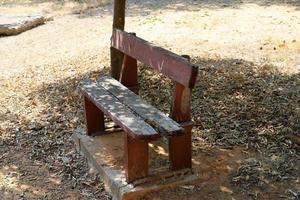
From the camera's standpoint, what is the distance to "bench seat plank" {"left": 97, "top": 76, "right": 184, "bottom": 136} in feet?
12.0

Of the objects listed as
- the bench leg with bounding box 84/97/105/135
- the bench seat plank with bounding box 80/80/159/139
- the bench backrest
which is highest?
the bench backrest

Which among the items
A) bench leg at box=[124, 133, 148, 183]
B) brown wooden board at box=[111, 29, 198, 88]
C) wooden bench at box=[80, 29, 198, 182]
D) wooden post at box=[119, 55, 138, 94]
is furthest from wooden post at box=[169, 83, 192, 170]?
wooden post at box=[119, 55, 138, 94]

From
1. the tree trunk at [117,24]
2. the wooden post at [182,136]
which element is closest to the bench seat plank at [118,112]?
the wooden post at [182,136]

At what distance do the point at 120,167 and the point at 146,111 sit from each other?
Answer: 21.5 inches

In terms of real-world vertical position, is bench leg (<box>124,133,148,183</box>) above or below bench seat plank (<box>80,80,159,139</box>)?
below

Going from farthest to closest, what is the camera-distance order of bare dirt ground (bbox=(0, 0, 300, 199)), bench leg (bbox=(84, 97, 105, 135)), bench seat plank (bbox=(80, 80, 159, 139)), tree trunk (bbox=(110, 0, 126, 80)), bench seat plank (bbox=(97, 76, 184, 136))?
tree trunk (bbox=(110, 0, 126, 80)), bench leg (bbox=(84, 97, 105, 135)), bare dirt ground (bbox=(0, 0, 300, 199)), bench seat plank (bbox=(97, 76, 184, 136)), bench seat plank (bbox=(80, 80, 159, 139))

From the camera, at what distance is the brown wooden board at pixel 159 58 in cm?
364

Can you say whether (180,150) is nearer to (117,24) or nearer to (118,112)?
(118,112)

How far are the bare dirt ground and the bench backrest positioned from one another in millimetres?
632

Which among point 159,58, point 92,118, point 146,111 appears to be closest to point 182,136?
point 146,111

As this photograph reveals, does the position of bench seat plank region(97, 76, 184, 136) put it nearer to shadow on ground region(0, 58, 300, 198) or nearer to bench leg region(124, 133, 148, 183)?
bench leg region(124, 133, 148, 183)

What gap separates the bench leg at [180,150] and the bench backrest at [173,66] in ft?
0.51

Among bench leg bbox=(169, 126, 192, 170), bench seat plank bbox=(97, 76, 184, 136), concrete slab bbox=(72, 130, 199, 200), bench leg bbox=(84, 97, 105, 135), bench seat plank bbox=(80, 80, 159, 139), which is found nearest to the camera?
bench seat plank bbox=(80, 80, 159, 139)

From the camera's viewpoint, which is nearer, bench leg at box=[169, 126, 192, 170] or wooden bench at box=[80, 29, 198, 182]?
wooden bench at box=[80, 29, 198, 182]
